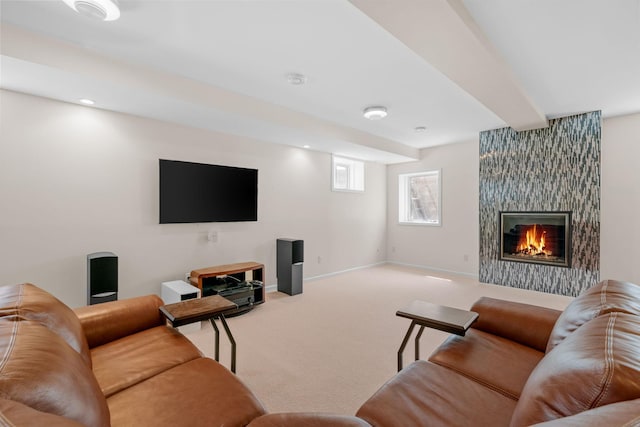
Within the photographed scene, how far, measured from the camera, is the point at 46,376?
828 mm

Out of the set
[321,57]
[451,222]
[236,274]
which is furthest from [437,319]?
[451,222]

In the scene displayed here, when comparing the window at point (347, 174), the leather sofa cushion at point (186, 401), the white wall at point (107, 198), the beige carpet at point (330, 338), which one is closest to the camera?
the leather sofa cushion at point (186, 401)

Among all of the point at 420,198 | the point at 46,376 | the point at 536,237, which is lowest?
the point at 46,376

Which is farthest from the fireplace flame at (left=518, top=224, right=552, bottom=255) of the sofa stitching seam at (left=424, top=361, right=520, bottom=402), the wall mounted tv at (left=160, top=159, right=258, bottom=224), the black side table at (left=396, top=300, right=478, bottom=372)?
the wall mounted tv at (left=160, top=159, right=258, bottom=224)

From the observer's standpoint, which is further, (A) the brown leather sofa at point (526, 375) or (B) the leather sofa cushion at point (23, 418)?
(A) the brown leather sofa at point (526, 375)

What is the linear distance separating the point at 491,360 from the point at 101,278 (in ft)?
10.7

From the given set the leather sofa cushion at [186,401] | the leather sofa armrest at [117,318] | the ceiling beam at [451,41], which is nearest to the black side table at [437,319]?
the leather sofa cushion at [186,401]

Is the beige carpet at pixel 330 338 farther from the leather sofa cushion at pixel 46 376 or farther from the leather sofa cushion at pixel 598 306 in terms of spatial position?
Answer: the leather sofa cushion at pixel 598 306

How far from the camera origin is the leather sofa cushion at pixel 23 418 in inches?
21.8

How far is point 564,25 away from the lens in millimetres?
2055

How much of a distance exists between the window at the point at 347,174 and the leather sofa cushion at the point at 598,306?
431 cm

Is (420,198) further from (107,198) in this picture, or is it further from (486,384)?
(107,198)

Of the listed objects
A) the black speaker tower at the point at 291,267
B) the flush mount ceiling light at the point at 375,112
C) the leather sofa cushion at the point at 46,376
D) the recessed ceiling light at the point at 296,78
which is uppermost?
the recessed ceiling light at the point at 296,78

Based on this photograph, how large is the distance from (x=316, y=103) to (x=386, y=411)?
311cm
